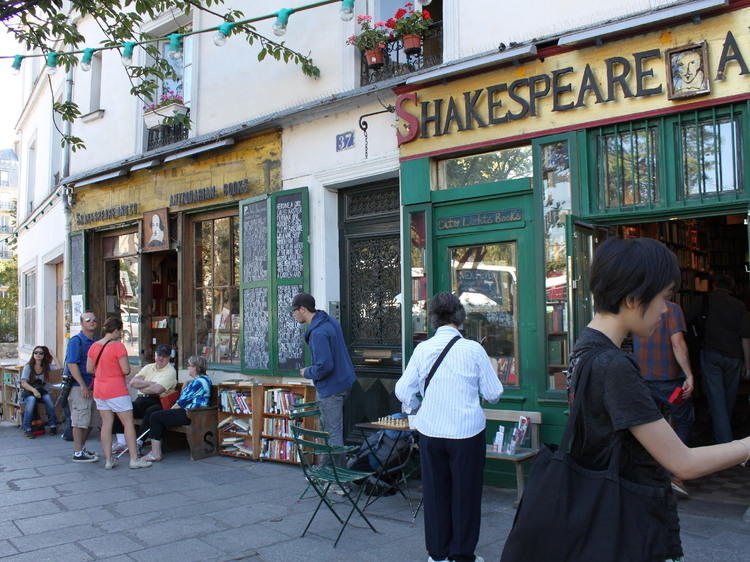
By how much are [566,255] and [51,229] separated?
1137cm

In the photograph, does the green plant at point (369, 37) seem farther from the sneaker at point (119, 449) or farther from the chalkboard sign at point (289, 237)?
the sneaker at point (119, 449)

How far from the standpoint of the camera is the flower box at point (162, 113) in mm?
10320

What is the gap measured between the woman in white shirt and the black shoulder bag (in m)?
2.33

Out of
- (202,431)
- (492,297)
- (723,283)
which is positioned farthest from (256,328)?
(723,283)

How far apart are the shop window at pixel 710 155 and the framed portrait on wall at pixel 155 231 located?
23.7ft

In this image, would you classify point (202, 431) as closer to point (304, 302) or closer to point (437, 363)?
point (304, 302)

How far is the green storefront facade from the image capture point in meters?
5.53

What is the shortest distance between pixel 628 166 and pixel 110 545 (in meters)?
4.96

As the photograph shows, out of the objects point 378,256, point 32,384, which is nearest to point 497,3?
point 378,256

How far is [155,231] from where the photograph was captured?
10.6m

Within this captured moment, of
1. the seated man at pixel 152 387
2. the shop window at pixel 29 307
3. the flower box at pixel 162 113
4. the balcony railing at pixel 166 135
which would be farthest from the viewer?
the shop window at pixel 29 307

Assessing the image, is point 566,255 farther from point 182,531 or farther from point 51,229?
point 51,229

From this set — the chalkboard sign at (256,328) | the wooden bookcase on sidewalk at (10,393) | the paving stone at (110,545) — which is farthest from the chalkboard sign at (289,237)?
the wooden bookcase on sidewalk at (10,393)

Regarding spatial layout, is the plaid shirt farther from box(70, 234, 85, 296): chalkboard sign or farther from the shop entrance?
box(70, 234, 85, 296): chalkboard sign
